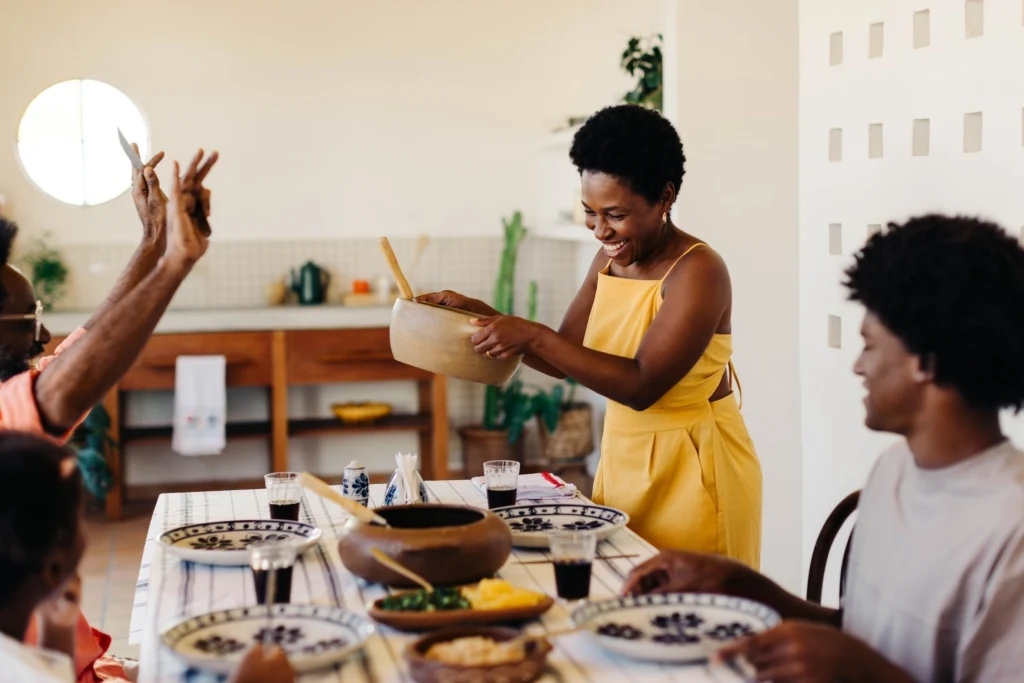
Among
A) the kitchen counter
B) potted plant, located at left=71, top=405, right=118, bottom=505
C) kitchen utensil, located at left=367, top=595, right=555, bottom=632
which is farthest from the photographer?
the kitchen counter

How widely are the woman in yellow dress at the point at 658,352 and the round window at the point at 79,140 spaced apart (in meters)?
4.16

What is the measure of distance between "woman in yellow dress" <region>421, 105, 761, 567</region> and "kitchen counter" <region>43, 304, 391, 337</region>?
3442 mm

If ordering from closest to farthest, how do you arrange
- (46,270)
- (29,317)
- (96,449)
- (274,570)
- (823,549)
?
(274,570), (29,317), (823,549), (96,449), (46,270)

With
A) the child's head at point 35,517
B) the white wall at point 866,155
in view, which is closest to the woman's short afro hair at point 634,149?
the white wall at point 866,155

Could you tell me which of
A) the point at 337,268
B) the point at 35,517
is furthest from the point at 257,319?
the point at 35,517

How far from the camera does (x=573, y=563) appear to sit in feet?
5.52

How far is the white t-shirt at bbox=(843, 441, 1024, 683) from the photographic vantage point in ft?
4.30

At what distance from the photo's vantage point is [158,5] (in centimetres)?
588

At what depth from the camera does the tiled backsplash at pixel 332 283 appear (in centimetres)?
595

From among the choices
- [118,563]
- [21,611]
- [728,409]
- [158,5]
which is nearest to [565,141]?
[158,5]

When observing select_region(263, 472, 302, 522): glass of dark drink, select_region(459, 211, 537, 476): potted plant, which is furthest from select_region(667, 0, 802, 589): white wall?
select_region(459, 211, 537, 476): potted plant

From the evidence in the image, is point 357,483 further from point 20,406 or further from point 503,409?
point 503,409

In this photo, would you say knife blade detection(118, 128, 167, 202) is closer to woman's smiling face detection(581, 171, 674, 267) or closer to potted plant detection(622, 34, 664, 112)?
woman's smiling face detection(581, 171, 674, 267)

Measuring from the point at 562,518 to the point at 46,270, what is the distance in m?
4.43
